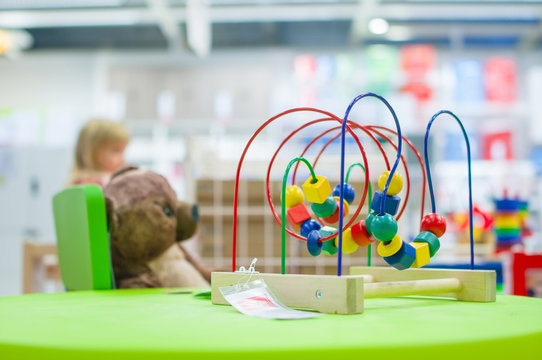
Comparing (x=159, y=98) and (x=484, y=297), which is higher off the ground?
(x=159, y=98)

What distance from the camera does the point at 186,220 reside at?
5.97 feet

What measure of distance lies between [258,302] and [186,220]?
935 mm

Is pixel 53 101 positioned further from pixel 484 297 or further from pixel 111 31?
pixel 484 297

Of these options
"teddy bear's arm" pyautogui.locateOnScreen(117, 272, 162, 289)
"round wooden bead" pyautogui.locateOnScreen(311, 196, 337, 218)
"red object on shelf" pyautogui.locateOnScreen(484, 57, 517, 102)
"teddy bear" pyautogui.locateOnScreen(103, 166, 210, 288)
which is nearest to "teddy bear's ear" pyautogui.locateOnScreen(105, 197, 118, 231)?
"teddy bear" pyautogui.locateOnScreen(103, 166, 210, 288)

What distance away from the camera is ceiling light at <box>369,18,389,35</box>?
586 centimetres

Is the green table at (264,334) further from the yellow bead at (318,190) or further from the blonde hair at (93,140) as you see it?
the blonde hair at (93,140)

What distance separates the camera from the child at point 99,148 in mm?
2990

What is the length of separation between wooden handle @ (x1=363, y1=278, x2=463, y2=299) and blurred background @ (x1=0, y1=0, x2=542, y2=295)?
352cm

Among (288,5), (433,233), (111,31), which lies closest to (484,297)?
(433,233)

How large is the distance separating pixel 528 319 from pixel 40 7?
5540mm

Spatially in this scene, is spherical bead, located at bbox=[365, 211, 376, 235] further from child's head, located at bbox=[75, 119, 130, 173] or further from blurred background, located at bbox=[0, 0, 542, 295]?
blurred background, located at bbox=[0, 0, 542, 295]

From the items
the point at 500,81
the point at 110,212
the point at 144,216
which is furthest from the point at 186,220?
the point at 500,81

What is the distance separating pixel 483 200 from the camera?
5.76 m

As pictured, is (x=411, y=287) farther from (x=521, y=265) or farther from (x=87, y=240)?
(x=521, y=265)
